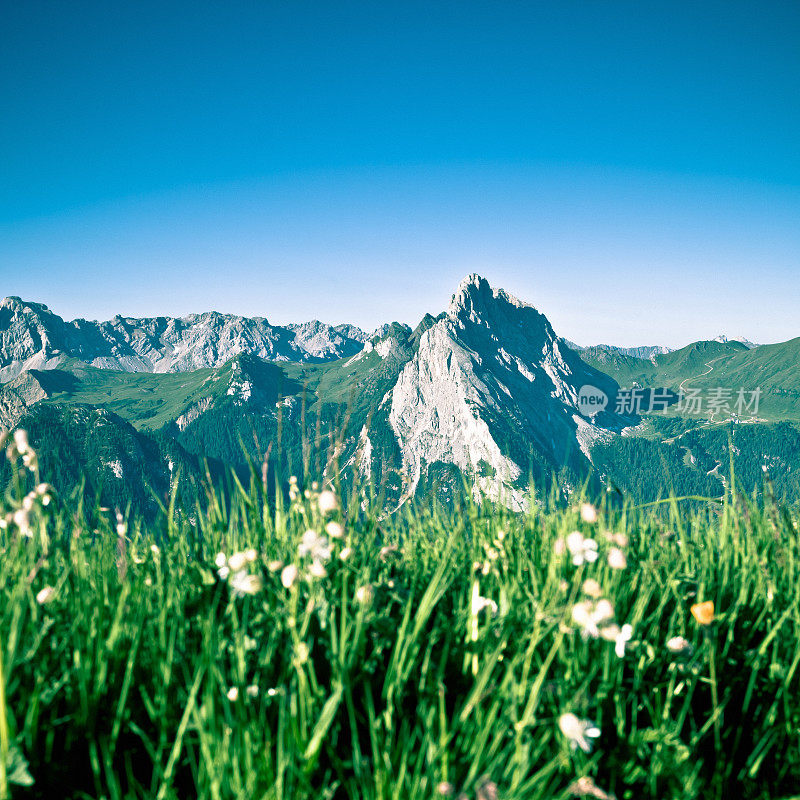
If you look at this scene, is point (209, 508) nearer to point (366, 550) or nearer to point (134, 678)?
point (366, 550)

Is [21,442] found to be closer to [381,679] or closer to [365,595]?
[365,595]

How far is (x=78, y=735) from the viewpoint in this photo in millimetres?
1953

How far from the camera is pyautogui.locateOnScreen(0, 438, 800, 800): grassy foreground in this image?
171 cm

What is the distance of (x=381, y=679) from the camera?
233 cm

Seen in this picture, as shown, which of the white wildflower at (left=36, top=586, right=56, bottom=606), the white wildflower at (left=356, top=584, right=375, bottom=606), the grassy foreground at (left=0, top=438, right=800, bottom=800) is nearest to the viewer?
the grassy foreground at (left=0, top=438, right=800, bottom=800)

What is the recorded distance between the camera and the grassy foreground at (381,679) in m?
1.71

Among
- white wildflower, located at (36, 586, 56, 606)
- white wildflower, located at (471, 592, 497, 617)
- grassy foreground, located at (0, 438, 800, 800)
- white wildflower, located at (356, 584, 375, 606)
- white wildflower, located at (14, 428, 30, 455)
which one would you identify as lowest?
grassy foreground, located at (0, 438, 800, 800)

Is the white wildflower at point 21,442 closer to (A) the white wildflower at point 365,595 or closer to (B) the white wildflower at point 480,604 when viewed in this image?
(A) the white wildflower at point 365,595

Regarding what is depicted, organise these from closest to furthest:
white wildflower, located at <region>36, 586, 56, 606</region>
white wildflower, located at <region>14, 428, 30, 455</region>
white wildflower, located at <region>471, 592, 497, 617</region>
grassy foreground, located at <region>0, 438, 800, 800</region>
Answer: grassy foreground, located at <region>0, 438, 800, 800</region> → white wildflower, located at <region>36, 586, 56, 606</region> → white wildflower, located at <region>471, 592, 497, 617</region> → white wildflower, located at <region>14, 428, 30, 455</region>

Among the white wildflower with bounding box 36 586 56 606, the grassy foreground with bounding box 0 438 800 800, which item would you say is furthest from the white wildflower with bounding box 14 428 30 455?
the white wildflower with bounding box 36 586 56 606

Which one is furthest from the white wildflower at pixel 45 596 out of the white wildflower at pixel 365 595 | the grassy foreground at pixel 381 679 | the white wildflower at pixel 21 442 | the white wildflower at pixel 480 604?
the white wildflower at pixel 480 604

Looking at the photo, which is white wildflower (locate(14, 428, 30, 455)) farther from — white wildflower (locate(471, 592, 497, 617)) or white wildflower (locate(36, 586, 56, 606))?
white wildflower (locate(471, 592, 497, 617))

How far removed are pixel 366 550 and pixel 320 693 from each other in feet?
A: 3.54

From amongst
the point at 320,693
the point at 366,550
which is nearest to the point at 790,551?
the point at 366,550
